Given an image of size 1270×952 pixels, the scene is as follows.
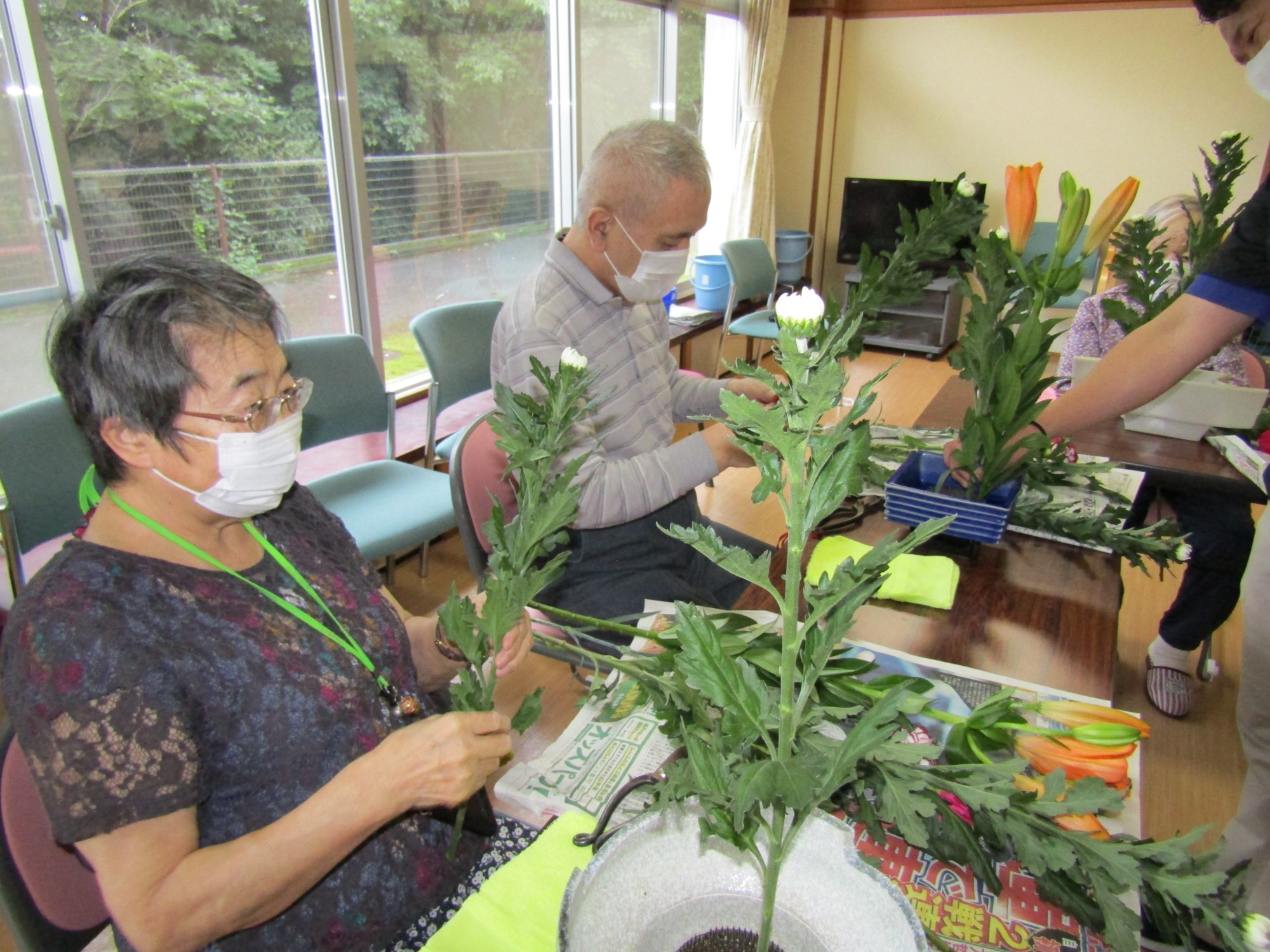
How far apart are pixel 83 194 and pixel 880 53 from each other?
5392mm

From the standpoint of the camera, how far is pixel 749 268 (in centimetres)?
482

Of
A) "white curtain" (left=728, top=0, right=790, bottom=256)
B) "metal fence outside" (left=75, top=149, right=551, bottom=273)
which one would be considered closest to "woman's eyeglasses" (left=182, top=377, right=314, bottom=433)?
"metal fence outside" (left=75, top=149, right=551, bottom=273)

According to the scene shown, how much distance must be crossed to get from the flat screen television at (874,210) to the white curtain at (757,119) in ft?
2.18

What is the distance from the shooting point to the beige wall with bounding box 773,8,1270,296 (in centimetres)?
515

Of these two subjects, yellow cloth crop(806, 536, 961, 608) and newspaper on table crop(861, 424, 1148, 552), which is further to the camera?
newspaper on table crop(861, 424, 1148, 552)

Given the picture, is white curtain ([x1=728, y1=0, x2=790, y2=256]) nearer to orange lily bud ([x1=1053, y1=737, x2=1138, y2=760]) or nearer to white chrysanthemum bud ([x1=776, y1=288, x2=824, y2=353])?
orange lily bud ([x1=1053, y1=737, x2=1138, y2=760])

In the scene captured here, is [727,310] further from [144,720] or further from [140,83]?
[144,720]

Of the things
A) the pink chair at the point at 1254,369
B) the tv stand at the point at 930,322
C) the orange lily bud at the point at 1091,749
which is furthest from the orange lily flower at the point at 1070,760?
the tv stand at the point at 930,322

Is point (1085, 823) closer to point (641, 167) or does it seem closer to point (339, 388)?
point (641, 167)

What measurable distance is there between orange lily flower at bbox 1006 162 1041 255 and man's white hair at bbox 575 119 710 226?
21.8 inches

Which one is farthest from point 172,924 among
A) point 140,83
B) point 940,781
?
point 140,83

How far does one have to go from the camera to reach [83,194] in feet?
7.58

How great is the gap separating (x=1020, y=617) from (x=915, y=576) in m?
0.16

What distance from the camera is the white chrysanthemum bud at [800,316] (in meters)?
0.44
